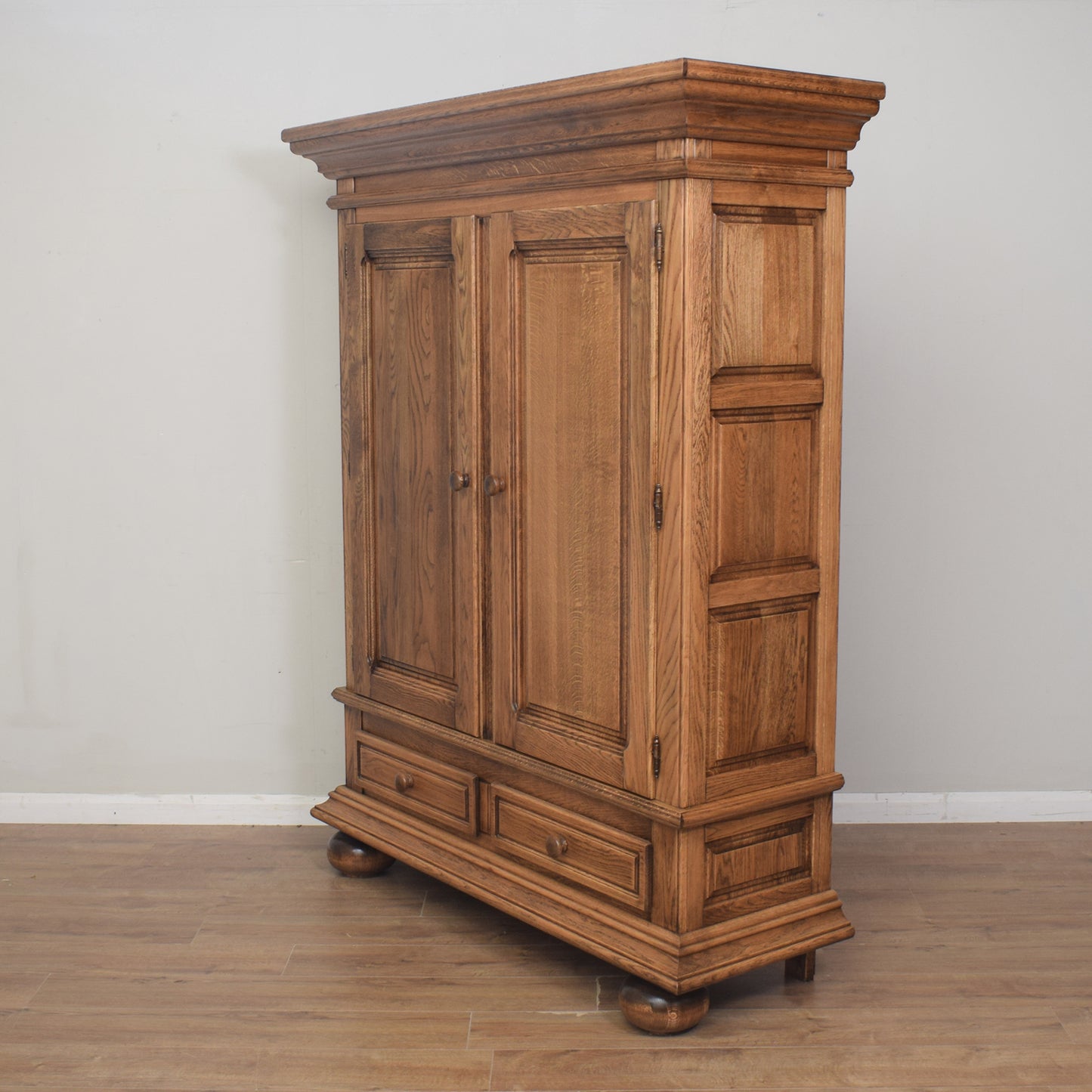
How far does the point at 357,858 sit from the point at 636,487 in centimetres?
136

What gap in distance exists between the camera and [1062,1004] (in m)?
2.84

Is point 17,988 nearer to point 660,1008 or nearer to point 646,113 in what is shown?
point 660,1008

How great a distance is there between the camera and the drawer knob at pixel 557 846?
2.93 metres

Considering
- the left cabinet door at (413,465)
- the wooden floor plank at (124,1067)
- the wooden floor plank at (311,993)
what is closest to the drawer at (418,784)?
the left cabinet door at (413,465)

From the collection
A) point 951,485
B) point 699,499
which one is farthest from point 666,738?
point 951,485

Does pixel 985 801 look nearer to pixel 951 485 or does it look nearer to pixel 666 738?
pixel 951 485

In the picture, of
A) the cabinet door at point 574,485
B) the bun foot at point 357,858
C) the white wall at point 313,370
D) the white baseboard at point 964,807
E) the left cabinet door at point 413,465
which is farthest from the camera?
the white baseboard at point 964,807

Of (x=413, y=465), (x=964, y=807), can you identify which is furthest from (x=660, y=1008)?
(x=964, y=807)

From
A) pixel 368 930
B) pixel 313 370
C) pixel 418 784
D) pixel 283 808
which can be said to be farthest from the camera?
pixel 283 808

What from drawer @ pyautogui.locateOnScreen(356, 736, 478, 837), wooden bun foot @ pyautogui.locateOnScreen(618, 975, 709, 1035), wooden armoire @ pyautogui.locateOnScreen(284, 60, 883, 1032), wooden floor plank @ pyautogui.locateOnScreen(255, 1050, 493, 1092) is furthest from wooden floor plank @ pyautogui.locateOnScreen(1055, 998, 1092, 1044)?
drawer @ pyautogui.locateOnScreen(356, 736, 478, 837)

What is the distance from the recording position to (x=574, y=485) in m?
2.81

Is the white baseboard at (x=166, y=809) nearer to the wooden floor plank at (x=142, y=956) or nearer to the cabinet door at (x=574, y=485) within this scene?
the wooden floor plank at (x=142, y=956)

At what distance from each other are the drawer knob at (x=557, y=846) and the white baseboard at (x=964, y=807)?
1171 mm

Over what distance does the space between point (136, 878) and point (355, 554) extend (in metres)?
0.98
